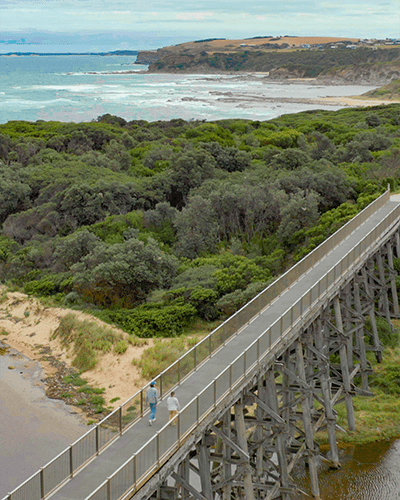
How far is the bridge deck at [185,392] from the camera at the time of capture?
35.4ft

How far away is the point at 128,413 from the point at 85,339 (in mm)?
12796

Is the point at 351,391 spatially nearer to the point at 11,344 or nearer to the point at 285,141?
the point at 11,344

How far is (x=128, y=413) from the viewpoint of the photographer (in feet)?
41.5

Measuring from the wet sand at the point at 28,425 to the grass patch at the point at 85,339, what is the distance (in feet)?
5.17

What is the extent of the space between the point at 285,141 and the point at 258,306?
37459mm

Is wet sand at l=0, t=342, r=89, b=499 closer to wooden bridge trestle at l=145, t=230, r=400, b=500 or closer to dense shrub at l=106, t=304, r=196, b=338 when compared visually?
dense shrub at l=106, t=304, r=196, b=338

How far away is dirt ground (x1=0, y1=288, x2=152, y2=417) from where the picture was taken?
22.6m

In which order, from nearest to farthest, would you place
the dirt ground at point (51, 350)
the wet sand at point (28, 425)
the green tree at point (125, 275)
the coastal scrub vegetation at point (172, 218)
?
1. the wet sand at point (28, 425)
2. the dirt ground at point (51, 350)
3. the coastal scrub vegetation at point (172, 218)
4. the green tree at point (125, 275)

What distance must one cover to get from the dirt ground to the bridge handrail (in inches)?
317

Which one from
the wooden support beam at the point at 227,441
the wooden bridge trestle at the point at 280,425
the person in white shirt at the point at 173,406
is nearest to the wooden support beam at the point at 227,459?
the wooden bridge trestle at the point at 280,425

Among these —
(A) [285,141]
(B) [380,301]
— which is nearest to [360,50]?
(A) [285,141]

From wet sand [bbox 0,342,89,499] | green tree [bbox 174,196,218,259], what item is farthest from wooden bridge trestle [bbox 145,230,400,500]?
green tree [bbox 174,196,218,259]

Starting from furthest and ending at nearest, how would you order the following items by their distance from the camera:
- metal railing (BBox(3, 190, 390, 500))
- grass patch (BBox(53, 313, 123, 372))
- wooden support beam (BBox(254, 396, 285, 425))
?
1. grass patch (BBox(53, 313, 123, 372))
2. wooden support beam (BBox(254, 396, 285, 425))
3. metal railing (BBox(3, 190, 390, 500))

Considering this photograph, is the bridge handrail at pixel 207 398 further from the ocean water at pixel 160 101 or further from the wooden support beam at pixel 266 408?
the ocean water at pixel 160 101
